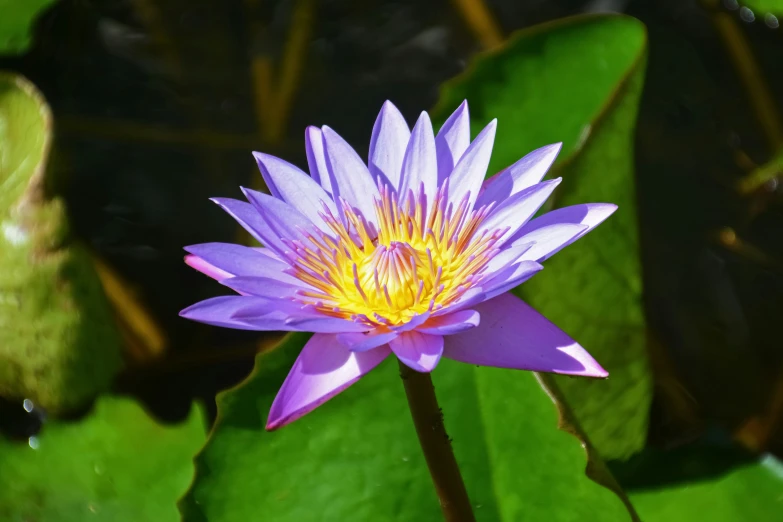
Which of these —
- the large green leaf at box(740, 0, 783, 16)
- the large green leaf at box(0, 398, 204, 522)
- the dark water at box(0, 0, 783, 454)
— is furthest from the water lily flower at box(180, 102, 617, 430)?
the large green leaf at box(740, 0, 783, 16)

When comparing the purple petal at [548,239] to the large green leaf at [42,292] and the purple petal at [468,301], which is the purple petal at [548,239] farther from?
the large green leaf at [42,292]

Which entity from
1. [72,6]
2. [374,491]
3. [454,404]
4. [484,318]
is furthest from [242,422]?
[72,6]

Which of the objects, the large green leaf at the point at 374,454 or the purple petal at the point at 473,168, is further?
the large green leaf at the point at 374,454

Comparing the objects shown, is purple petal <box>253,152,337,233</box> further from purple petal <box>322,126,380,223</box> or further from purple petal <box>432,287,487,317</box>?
purple petal <box>432,287,487,317</box>

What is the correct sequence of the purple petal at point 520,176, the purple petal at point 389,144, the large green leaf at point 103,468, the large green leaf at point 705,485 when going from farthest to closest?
the large green leaf at point 103,468
the large green leaf at point 705,485
the purple petal at point 389,144
the purple petal at point 520,176

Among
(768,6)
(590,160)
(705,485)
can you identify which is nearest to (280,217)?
(590,160)

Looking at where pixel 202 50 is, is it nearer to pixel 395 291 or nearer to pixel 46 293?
pixel 46 293

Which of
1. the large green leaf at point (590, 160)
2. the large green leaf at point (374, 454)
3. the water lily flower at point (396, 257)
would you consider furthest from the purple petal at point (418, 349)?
the large green leaf at point (590, 160)
